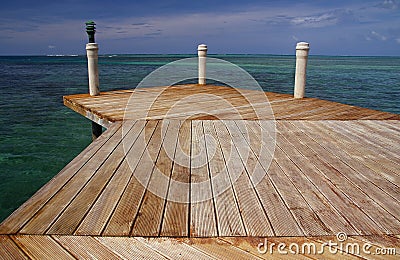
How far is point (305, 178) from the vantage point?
2.86 meters

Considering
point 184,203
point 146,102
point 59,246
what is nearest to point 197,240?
point 184,203

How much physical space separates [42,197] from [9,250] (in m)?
0.64

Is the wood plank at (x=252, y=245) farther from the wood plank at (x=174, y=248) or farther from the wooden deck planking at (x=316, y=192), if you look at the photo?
the wooden deck planking at (x=316, y=192)

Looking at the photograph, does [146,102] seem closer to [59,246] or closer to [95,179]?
[95,179]

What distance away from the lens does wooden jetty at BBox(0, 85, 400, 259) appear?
1880mm

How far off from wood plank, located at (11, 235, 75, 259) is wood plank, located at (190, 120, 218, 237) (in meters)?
0.76

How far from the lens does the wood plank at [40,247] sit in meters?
1.75

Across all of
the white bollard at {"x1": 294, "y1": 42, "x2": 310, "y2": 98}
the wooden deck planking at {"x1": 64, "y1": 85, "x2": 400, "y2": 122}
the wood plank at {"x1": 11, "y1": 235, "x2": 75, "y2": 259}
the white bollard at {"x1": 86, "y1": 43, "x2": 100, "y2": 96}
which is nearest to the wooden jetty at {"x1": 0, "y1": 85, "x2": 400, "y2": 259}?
the wood plank at {"x1": 11, "y1": 235, "x2": 75, "y2": 259}

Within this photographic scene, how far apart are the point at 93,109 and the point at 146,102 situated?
1150 mm

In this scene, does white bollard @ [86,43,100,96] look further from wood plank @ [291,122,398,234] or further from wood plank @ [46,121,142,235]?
wood plank @ [291,122,398,234]

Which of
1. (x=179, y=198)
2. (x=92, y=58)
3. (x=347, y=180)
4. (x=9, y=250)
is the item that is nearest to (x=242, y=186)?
(x=179, y=198)

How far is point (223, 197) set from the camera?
8.06ft

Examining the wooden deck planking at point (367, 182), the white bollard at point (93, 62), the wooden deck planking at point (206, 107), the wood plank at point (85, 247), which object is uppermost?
the white bollard at point (93, 62)

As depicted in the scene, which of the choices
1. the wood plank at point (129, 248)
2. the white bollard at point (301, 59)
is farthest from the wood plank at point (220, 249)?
the white bollard at point (301, 59)
